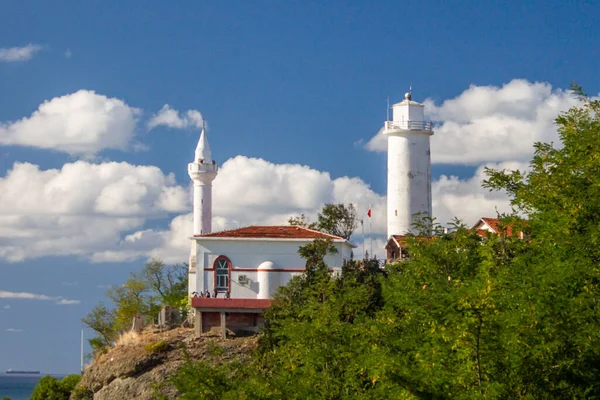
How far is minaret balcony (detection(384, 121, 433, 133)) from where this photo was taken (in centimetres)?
5859

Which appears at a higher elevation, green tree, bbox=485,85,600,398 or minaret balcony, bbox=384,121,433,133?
minaret balcony, bbox=384,121,433,133

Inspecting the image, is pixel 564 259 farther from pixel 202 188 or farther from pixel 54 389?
pixel 54 389

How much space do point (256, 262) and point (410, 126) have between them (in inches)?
625

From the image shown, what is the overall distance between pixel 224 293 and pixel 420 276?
71.7 ft

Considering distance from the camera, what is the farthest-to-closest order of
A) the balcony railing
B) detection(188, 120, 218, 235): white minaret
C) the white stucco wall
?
the balcony railing
detection(188, 120, 218, 235): white minaret
the white stucco wall

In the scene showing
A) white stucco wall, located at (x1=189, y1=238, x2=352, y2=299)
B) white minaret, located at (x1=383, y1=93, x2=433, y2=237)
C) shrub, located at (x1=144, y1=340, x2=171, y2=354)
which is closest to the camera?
shrub, located at (x1=144, y1=340, x2=171, y2=354)

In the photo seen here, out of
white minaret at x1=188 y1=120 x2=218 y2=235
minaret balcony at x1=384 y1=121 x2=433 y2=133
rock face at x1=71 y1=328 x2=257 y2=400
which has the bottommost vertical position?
rock face at x1=71 y1=328 x2=257 y2=400

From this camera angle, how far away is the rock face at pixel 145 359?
4259 cm

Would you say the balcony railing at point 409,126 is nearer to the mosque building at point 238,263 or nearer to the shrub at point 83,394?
the mosque building at point 238,263

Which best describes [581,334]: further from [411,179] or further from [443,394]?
[411,179]

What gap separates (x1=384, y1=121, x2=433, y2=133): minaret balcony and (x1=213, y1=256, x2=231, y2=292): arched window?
1580cm

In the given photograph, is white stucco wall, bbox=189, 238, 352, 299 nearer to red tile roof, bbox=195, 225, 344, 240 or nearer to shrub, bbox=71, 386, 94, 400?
red tile roof, bbox=195, 225, 344, 240

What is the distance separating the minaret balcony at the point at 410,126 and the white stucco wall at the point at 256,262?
42.6 feet

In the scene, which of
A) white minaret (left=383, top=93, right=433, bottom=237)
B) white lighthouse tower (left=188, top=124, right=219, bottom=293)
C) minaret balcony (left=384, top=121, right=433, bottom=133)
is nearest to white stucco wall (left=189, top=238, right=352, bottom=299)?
white lighthouse tower (left=188, top=124, right=219, bottom=293)
